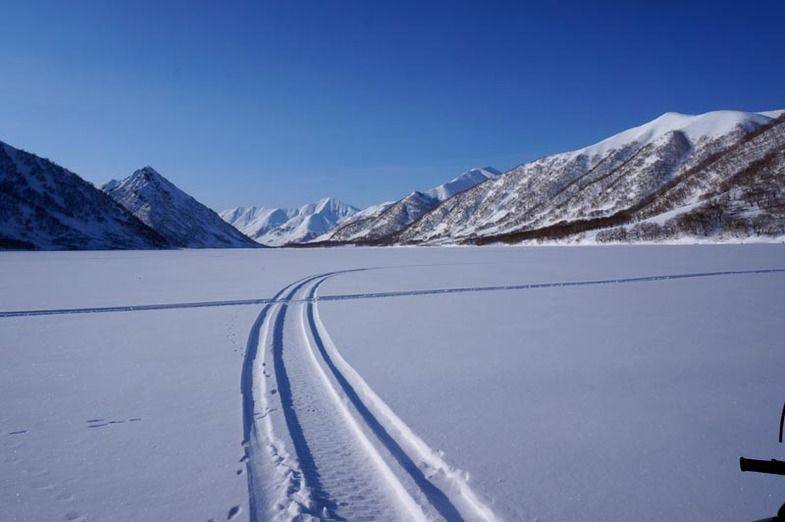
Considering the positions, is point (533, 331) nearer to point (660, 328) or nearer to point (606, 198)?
point (660, 328)

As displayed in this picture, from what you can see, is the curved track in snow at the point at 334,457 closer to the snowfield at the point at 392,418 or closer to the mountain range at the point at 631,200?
the snowfield at the point at 392,418

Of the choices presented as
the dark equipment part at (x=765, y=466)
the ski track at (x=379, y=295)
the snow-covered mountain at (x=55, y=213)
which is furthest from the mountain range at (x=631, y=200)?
the dark equipment part at (x=765, y=466)

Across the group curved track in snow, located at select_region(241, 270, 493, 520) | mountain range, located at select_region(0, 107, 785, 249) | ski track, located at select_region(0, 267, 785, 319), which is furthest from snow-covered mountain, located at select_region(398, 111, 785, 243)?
curved track in snow, located at select_region(241, 270, 493, 520)

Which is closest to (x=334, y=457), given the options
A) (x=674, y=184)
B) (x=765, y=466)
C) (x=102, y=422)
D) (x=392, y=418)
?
(x=392, y=418)

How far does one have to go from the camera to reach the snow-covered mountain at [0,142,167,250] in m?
120

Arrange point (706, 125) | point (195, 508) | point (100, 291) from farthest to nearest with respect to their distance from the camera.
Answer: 1. point (706, 125)
2. point (100, 291)
3. point (195, 508)

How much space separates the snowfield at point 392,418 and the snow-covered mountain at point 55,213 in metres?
130

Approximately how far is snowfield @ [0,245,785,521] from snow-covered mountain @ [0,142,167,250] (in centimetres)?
13012

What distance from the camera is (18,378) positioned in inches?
274

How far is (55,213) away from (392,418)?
16391cm

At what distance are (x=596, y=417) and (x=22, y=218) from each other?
6206 inches

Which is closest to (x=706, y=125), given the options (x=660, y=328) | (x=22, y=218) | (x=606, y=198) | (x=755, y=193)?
(x=606, y=198)

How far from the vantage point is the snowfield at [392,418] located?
3.63 meters

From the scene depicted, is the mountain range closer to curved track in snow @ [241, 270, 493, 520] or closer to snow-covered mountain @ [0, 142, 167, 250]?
snow-covered mountain @ [0, 142, 167, 250]
